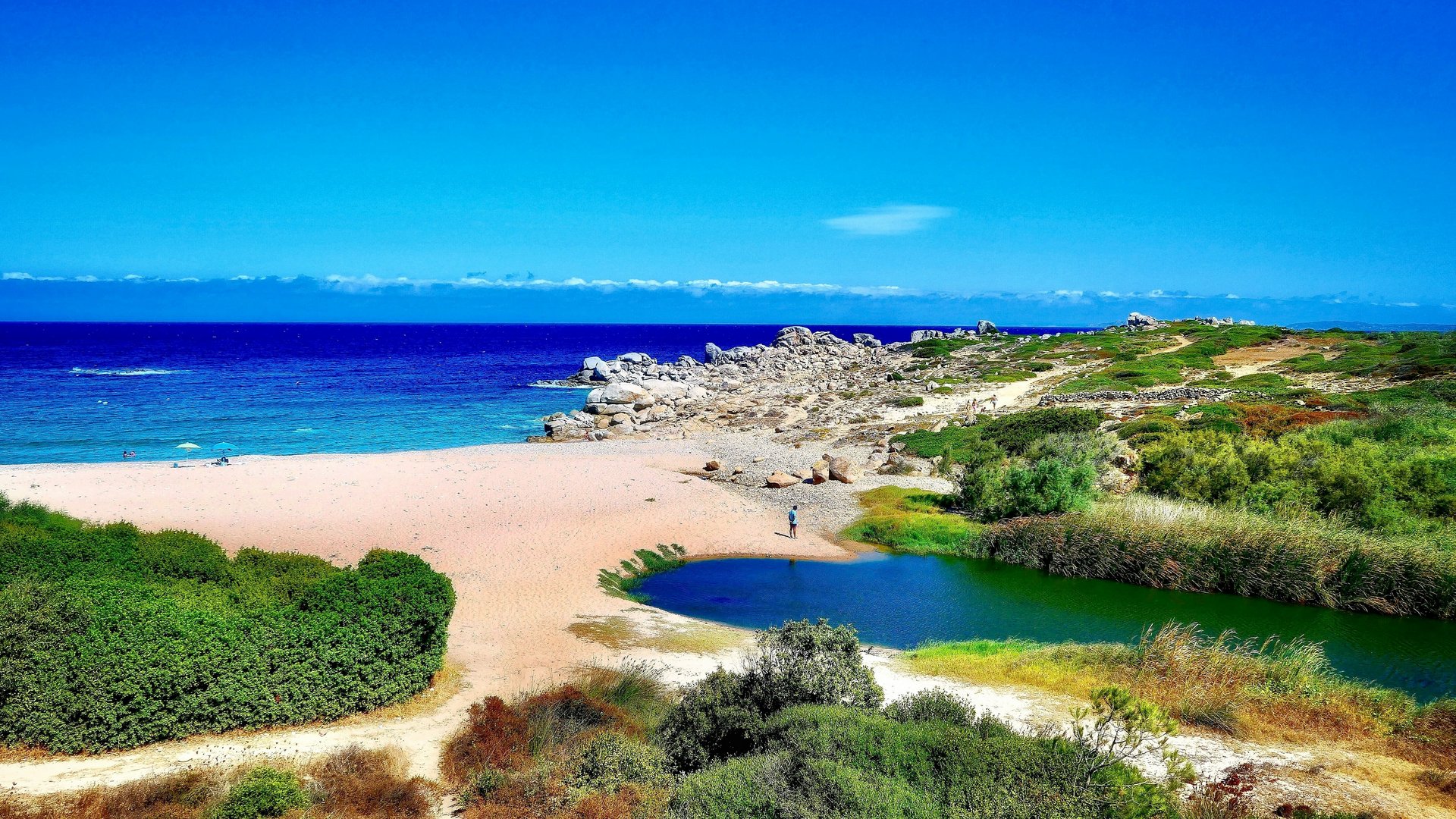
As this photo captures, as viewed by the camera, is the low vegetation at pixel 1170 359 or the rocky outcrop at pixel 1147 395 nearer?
the rocky outcrop at pixel 1147 395

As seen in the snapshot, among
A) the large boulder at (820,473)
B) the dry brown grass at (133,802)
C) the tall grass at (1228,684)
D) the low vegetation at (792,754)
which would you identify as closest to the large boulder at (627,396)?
the large boulder at (820,473)

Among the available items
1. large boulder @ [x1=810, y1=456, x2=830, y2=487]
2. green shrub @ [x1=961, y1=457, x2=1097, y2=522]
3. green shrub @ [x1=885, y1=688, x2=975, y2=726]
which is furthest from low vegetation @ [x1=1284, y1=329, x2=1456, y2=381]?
green shrub @ [x1=885, y1=688, x2=975, y2=726]

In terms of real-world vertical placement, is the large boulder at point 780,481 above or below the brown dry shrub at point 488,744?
above

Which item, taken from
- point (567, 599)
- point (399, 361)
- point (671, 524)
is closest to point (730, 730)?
point (567, 599)

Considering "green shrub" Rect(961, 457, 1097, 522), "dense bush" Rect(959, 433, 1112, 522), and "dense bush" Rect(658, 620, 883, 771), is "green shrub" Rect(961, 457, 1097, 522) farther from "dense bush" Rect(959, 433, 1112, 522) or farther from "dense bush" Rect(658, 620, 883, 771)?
"dense bush" Rect(658, 620, 883, 771)

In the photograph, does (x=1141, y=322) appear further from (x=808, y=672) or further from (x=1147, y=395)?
(x=808, y=672)

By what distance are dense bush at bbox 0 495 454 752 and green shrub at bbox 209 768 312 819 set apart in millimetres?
2712

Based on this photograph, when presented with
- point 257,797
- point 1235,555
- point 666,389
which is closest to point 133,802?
point 257,797

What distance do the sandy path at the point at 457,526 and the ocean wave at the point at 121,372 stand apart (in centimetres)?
6105

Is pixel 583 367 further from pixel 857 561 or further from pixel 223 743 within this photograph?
pixel 223 743

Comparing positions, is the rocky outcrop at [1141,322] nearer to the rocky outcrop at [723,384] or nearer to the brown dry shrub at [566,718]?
the rocky outcrop at [723,384]

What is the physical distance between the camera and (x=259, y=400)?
69562 mm

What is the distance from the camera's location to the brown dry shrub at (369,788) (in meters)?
10.4

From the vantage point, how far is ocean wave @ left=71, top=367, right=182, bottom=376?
3435 inches
